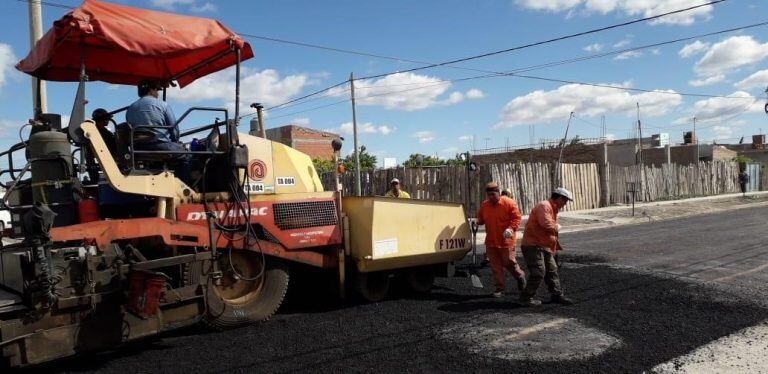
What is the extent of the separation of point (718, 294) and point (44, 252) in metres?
7.01

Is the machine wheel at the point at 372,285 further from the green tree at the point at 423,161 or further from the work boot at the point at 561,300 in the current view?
the green tree at the point at 423,161

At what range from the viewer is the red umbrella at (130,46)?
180 inches

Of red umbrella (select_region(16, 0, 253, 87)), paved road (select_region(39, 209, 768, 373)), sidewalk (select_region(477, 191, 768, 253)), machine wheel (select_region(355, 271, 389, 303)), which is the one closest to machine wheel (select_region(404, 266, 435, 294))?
paved road (select_region(39, 209, 768, 373))

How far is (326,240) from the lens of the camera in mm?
6102

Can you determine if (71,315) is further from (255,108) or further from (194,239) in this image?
(255,108)

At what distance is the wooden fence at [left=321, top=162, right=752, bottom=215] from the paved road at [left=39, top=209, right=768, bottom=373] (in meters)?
4.83

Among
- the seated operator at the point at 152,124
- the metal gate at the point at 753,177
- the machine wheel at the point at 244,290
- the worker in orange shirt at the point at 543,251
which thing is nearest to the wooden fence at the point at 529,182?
the worker in orange shirt at the point at 543,251

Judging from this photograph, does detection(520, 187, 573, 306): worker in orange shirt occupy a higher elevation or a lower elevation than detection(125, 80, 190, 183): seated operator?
lower

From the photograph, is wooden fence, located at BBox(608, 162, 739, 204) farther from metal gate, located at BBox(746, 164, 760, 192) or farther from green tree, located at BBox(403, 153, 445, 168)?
green tree, located at BBox(403, 153, 445, 168)

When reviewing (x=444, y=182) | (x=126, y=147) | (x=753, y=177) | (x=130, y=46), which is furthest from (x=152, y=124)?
(x=753, y=177)

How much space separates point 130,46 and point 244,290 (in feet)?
8.25

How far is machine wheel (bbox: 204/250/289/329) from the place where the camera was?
5.29 metres

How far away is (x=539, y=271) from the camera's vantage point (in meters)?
6.43

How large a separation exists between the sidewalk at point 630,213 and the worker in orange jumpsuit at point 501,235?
4.87m
